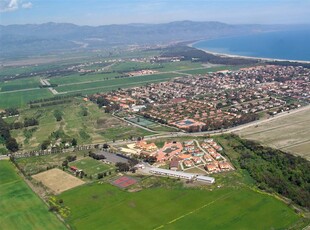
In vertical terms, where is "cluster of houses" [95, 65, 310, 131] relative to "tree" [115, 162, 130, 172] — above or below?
above

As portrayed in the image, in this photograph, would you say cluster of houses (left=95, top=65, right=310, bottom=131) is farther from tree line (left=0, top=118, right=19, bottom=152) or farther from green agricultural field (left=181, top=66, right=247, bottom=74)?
tree line (left=0, top=118, right=19, bottom=152)

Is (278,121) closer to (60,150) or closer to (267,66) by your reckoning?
(60,150)

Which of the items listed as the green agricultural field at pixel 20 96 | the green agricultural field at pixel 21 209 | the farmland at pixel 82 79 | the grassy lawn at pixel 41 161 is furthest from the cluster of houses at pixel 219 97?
the green agricultural field at pixel 21 209

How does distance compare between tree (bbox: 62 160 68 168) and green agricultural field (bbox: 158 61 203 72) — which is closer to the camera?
tree (bbox: 62 160 68 168)

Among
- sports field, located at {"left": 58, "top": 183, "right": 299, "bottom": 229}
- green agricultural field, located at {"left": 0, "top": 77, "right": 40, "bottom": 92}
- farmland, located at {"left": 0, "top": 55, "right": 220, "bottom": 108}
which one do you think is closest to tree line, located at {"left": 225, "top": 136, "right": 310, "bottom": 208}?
sports field, located at {"left": 58, "top": 183, "right": 299, "bottom": 229}

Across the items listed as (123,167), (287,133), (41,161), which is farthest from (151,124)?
(287,133)

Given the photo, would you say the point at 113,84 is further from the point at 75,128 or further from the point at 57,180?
the point at 57,180
